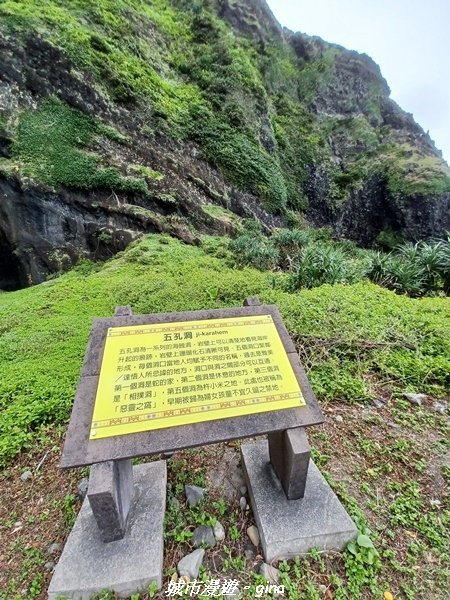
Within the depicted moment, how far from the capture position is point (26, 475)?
2033 millimetres

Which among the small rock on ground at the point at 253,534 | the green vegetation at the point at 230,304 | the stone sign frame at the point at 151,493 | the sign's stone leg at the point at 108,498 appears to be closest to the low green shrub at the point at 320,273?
the green vegetation at the point at 230,304

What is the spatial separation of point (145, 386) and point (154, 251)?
Answer: 6682 mm

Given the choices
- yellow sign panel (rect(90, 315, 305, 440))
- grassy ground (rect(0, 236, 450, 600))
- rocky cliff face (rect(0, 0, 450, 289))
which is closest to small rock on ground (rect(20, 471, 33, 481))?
grassy ground (rect(0, 236, 450, 600))

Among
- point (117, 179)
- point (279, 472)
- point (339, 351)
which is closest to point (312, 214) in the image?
point (117, 179)

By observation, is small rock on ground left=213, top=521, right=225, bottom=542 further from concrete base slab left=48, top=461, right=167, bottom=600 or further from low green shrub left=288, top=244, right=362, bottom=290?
low green shrub left=288, top=244, right=362, bottom=290

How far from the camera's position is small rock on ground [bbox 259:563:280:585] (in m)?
1.41

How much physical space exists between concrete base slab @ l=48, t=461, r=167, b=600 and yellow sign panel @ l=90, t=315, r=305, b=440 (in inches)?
24.7

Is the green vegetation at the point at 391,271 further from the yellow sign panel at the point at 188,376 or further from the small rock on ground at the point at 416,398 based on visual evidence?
the yellow sign panel at the point at 188,376

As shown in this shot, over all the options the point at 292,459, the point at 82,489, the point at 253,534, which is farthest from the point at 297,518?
the point at 82,489

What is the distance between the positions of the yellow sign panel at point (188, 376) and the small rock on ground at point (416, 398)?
154 centimetres

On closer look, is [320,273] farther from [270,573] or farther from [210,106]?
[210,106]

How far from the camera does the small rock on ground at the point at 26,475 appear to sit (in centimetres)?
202

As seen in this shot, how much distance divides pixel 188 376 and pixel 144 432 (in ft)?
1.11

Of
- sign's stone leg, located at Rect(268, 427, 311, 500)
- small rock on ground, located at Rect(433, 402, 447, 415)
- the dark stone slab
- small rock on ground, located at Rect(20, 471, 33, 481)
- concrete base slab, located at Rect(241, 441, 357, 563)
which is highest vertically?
the dark stone slab
